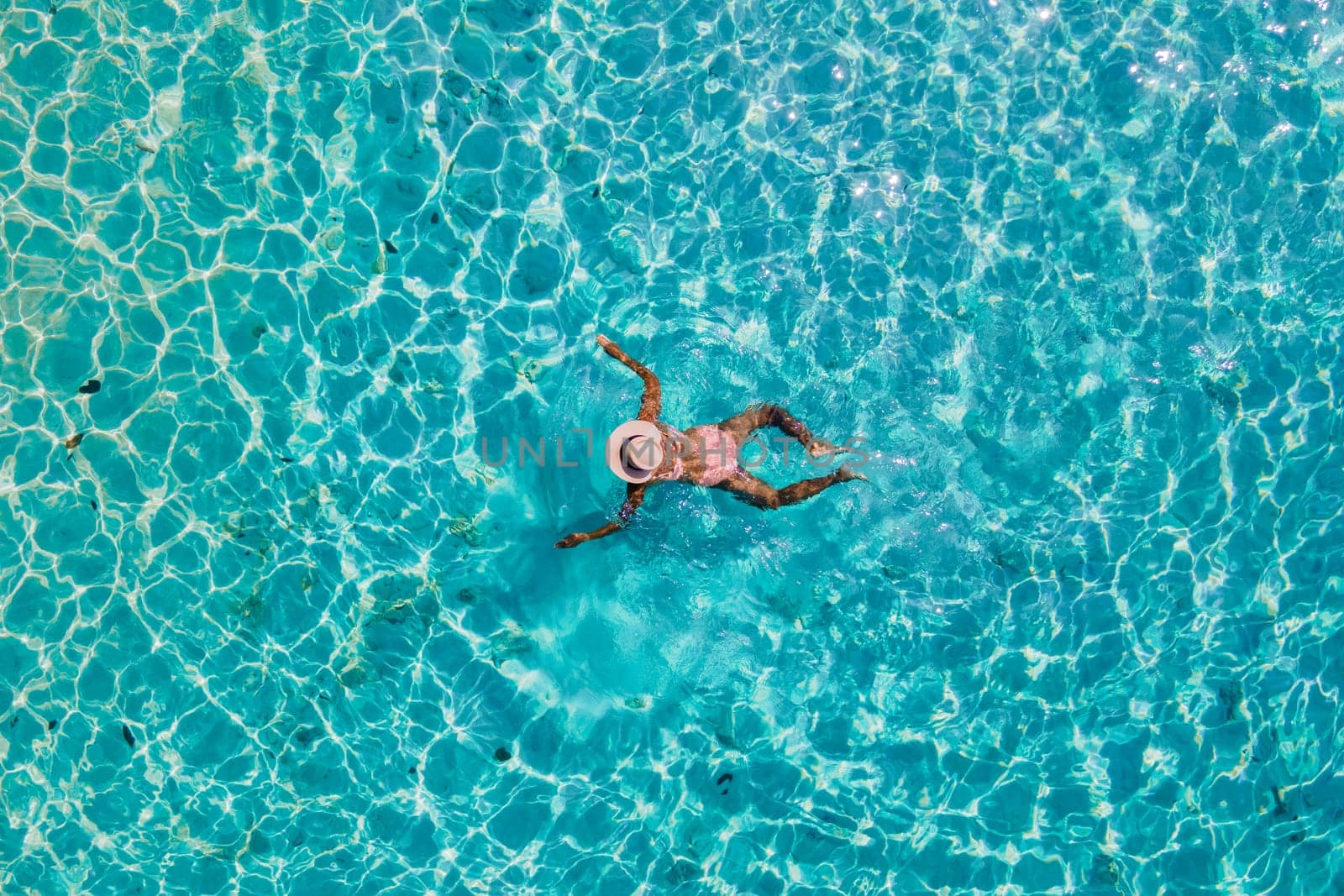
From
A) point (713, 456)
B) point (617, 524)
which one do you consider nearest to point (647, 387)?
point (713, 456)

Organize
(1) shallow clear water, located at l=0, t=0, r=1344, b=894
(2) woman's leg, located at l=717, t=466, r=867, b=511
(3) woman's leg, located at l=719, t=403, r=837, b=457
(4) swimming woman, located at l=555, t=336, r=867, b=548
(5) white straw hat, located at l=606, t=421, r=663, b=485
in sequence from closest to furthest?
1. (5) white straw hat, located at l=606, t=421, r=663, b=485
2. (4) swimming woman, located at l=555, t=336, r=867, b=548
3. (2) woman's leg, located at l=717, t=466, r=867, b=511
4. (3) woman's leg, located at l=719, t=403, r=837, b=457
5. (1) shallow clear water, located at l=0, t=0, r=1344, b=894

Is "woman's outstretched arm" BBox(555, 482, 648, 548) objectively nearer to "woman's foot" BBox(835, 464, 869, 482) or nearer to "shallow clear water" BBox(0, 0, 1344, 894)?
"shallow clear water" BBox(0, 0, 1344, 894)

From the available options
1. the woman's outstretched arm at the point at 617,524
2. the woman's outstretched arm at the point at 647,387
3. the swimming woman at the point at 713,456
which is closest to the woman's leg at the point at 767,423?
the swimming woman at the point at 713,456

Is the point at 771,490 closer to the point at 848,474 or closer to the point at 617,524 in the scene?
the point at 848,474

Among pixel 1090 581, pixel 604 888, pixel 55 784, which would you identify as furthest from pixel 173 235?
pixel 1090 581

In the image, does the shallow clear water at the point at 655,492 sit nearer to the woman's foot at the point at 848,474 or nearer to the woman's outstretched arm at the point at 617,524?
the woman's foot at the point at 848,474

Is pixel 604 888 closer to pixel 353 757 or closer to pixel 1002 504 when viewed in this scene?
pixel 353 757

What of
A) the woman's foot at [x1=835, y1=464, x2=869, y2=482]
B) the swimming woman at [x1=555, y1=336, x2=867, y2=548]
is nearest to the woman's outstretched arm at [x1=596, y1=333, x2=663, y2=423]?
the swimming woman at [x1=555, y1=336, x2=867, y2=548]
